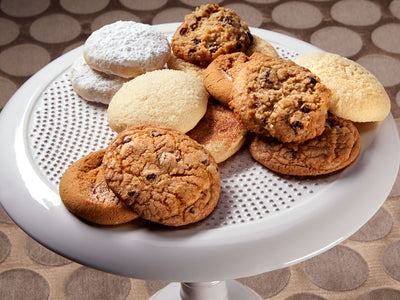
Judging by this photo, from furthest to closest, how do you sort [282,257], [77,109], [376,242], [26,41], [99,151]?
1. [26,41]
2. [376,242]
3. [77,109]
4. [99,151]
5. [282,257]

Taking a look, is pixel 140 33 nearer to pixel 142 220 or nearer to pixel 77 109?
A: pixel 77 109

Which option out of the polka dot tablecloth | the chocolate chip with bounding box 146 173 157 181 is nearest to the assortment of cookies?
the chocolate chip with bounding box 146 173 157 181

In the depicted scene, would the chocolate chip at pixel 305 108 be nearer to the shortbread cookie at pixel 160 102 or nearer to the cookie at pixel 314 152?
the cookie at pixel 314 152

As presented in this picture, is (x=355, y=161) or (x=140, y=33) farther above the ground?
(x=140, y=33)

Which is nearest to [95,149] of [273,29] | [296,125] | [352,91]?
[296,125]

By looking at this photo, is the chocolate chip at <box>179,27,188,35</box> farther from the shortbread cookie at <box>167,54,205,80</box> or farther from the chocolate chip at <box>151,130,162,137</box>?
the chocolate chip at <box>151,130,162,137</box>

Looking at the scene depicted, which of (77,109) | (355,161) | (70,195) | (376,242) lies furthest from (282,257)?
(376,242)
